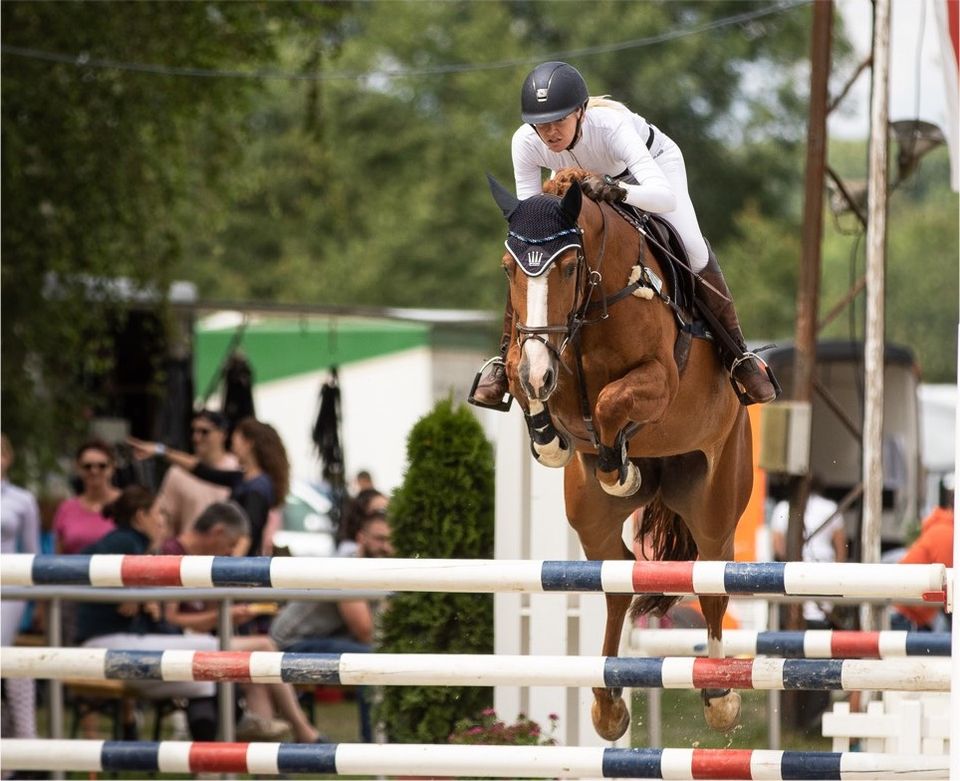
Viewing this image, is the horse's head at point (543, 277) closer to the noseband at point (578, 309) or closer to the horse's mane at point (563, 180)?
the noseband at point (578, 309)

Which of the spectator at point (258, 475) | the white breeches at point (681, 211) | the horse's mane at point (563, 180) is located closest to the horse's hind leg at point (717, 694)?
the white breeches at point (681, 211)

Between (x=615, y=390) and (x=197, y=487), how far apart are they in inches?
223

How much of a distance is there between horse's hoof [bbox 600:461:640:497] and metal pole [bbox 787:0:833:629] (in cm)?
551

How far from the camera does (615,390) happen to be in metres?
4.62

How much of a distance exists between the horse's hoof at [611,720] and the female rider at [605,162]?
46.6 inches

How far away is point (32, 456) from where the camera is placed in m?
11.4

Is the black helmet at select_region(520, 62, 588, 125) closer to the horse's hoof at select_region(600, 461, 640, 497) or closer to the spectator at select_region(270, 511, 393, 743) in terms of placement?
the horse's hoof at select_region(600, 461, 640, 497)

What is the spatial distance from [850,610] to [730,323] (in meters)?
5.93

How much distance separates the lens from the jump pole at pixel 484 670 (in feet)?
14.4

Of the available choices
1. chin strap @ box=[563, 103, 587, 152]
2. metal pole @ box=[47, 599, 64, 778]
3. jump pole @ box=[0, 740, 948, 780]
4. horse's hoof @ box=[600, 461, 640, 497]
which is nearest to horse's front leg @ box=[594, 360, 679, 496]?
horse's hoof @ box=[600, 461, 640, 497]

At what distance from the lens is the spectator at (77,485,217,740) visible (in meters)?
7.46

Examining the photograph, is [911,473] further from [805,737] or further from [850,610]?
[805,737]

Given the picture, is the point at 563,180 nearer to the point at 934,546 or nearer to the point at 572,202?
the point at 572,202

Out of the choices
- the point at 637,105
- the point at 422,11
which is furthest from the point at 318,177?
the point at 422,11
